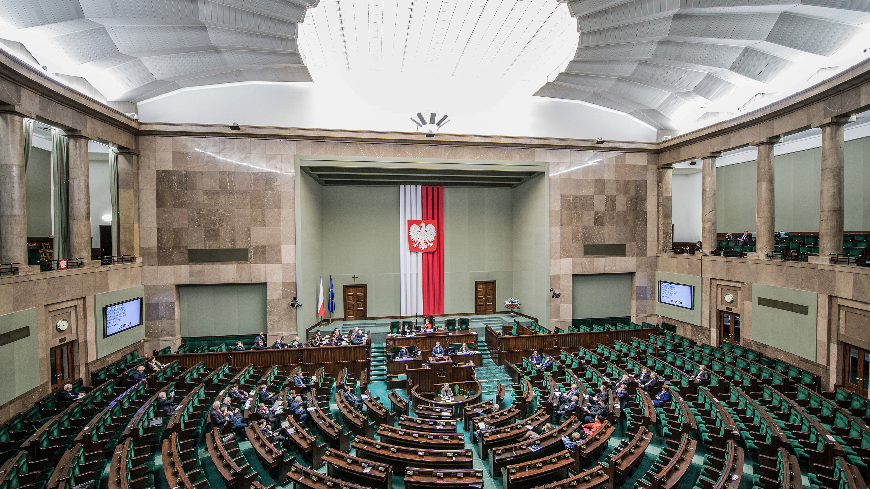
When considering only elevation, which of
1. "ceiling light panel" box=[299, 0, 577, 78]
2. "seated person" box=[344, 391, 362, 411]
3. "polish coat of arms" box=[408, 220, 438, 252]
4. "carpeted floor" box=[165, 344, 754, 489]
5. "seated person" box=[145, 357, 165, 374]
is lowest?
"carpeted floor" box=[165, 344, 754, 489]

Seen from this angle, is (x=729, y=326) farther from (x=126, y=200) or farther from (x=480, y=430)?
(x=126, y=200)

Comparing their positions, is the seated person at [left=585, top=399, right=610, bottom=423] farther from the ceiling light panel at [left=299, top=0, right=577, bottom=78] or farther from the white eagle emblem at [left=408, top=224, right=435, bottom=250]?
the white eagle emblem at [left=408, top=224, right=435, bottom=250]

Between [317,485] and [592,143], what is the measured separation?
1711 cm

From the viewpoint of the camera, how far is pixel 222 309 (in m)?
16.8

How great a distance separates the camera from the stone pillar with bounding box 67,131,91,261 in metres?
13.3

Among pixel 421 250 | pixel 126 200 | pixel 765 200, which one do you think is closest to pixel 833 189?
pixel 765 200

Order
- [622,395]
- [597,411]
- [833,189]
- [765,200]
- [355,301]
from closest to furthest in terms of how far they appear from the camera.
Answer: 1. [597,411]
2. [622,395]
3. [833,189]
4. [765,200]
5. [355,301]

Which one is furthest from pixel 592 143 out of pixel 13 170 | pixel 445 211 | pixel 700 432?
pixel 13 170

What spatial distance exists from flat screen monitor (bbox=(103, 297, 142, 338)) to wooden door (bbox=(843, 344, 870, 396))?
22113 millimetres

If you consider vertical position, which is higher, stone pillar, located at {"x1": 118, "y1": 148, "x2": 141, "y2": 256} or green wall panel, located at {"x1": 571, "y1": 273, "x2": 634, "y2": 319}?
stone pillar, located at {"x1": 118, "y1": 148, "x2": 141, "y2": 256}

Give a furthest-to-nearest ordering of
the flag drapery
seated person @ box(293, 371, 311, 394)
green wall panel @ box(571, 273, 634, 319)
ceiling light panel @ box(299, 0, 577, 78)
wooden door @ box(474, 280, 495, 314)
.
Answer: wooden door @ box(474, 280, 495, 314)
the flag drapery
green wall panel @ box(571, 273, 634, 319)
ceiling light panel @ box(299, 0, 577, 78)
seated person @ box(293, 371, 311, 394)

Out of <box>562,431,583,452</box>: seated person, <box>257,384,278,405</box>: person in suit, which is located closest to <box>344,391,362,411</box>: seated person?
<box>257,384,278,405</box>: person in suit

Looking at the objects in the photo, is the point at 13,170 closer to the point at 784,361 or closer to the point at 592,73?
the point at 592,73

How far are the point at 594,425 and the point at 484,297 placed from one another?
13.0m
